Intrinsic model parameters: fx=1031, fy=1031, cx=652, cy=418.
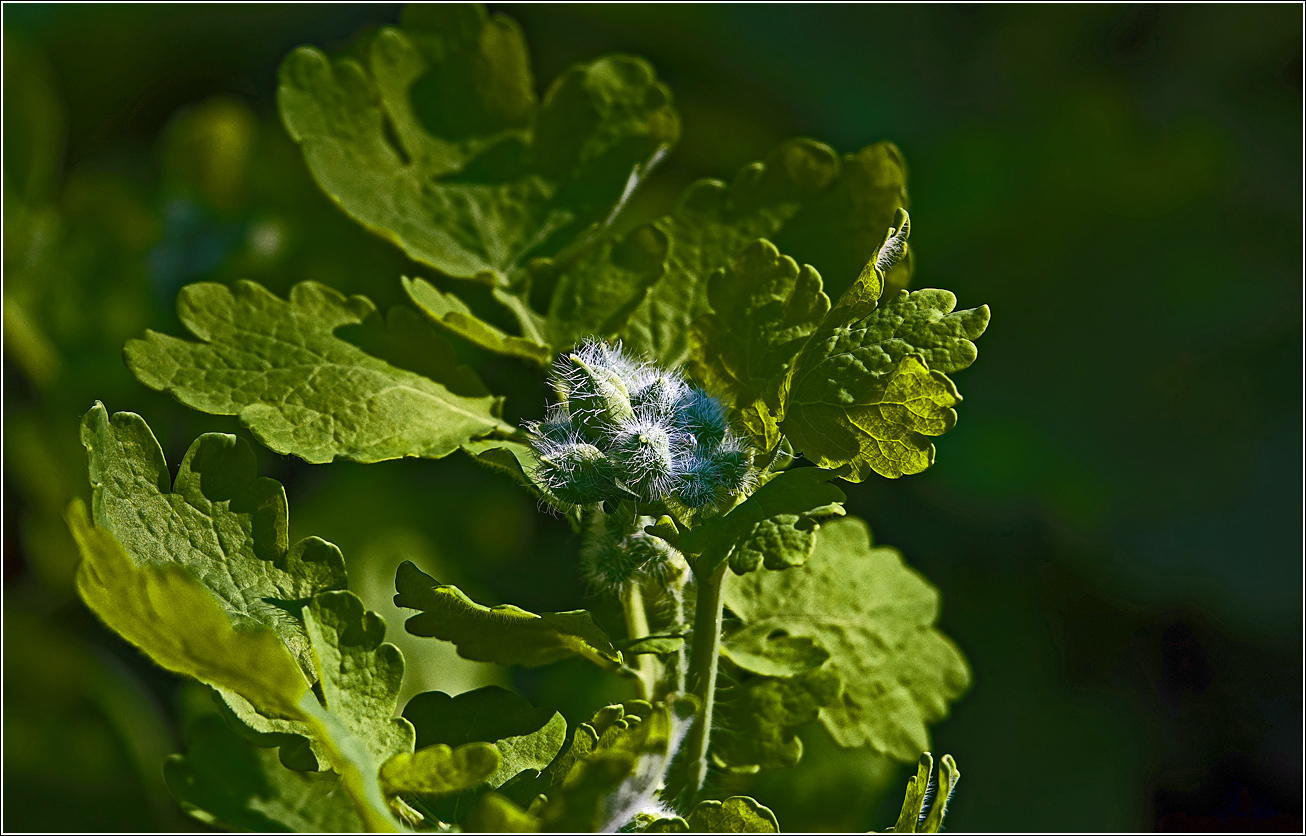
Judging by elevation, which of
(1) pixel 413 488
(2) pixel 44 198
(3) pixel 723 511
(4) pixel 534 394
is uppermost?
(3) pixel 723 511

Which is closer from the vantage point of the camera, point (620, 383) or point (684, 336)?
point (620, 383)

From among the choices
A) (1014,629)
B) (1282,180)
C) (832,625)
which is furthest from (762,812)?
(1282,180)

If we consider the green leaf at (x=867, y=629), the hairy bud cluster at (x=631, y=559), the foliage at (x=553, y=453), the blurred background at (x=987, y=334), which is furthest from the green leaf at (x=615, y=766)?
the blurred background at (x=987, y=334)

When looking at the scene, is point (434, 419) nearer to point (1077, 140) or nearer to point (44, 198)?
point (44, 198)

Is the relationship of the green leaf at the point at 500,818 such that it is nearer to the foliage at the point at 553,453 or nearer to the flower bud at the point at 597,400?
the foliage at the point at 553,453

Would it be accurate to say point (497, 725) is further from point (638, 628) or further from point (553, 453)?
point (553, 453)

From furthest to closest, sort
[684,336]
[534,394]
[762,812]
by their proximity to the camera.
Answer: [534,394], [684,336], [762,812]

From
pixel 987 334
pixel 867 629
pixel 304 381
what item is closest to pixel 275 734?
pixel 304 381
